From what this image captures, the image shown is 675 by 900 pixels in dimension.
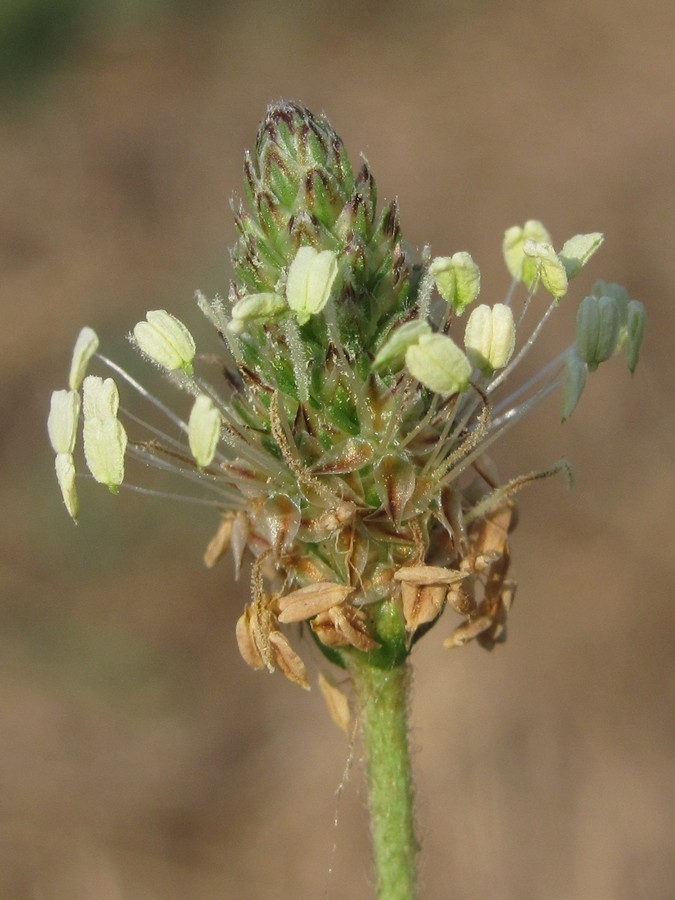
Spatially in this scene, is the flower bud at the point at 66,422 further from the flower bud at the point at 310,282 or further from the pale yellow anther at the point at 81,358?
the flower bud at the point at 310,282

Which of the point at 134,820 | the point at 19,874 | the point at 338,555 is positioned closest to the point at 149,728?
the point at 134,820

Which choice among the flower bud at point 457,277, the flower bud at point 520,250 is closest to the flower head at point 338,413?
the flower bud at point 457,277

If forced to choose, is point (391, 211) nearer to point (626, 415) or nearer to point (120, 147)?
point (626, 415)

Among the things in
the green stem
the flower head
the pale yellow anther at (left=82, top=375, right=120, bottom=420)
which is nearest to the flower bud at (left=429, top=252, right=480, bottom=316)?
the flower head

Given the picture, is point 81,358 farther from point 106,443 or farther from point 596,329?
point 596,329

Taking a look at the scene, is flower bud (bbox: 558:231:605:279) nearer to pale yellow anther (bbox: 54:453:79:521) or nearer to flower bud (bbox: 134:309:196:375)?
flower bud (bbox: 134:309:196:375)

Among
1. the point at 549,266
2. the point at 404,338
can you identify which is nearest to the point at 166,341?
the point at 404,338
